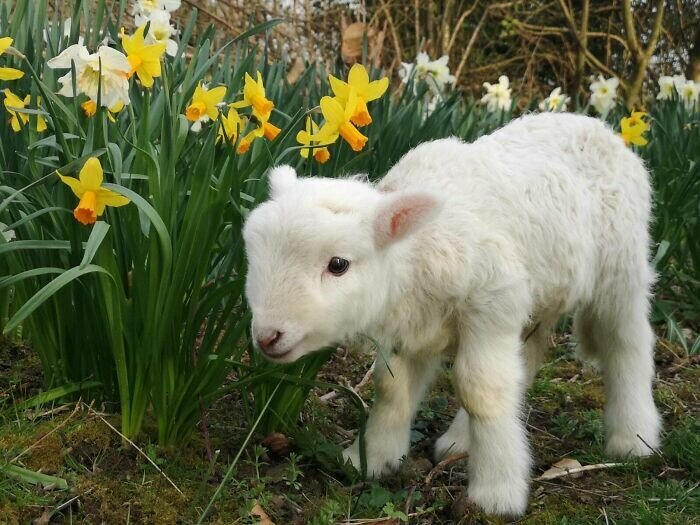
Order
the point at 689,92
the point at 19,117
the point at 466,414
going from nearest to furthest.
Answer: the point at 19,117
the point at 466,414
the point at 689,92

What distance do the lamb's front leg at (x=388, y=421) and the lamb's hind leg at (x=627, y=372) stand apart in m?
0.70

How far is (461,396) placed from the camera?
227cm

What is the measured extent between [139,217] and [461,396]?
1.04 meters

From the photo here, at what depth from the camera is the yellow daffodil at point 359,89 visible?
225 centimetres

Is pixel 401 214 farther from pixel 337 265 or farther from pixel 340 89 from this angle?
pixel 340 89

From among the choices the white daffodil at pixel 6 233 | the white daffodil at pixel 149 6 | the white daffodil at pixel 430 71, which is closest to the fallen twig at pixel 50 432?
the white daffodil at pixel 6 233

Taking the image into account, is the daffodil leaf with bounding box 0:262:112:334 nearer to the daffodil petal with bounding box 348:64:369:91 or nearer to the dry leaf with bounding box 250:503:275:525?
the dry leaf with bounding box 250:503:275:525

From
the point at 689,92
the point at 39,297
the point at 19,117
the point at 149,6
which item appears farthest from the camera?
the point at 689,92

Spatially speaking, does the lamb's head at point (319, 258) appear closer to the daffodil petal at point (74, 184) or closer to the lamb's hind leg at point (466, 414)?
the daffodil petal at point (74, 184)

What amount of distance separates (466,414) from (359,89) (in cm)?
119

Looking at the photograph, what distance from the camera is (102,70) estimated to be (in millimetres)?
2102

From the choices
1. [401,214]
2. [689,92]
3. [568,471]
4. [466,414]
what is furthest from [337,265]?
[689,92]

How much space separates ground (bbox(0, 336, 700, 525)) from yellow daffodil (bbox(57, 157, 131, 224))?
0.64m

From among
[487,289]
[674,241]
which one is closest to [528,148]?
[487,289]
